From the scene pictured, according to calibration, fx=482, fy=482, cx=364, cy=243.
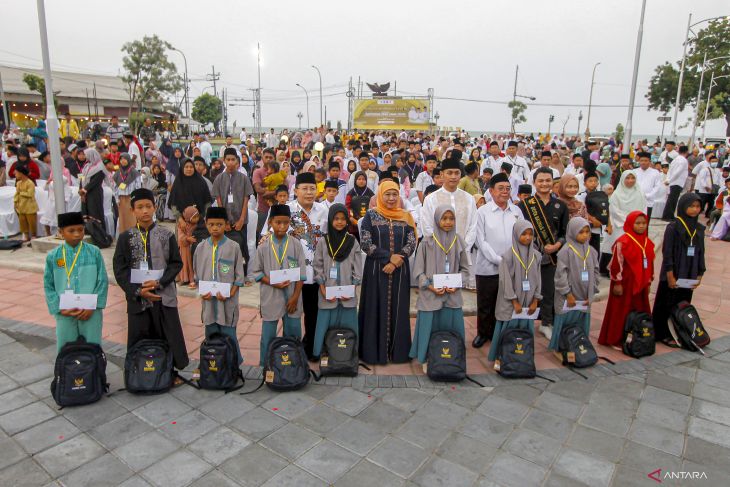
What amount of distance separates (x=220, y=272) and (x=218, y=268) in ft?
0.13

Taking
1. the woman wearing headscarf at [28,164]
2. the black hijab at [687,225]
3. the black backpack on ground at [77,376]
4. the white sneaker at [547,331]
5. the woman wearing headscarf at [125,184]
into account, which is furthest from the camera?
the woman wearing headscarf at [28,164]

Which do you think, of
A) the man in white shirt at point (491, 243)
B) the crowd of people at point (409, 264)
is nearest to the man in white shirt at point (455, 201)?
the crowd of people at point (409, 264)

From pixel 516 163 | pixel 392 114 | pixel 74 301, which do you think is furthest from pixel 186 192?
pixel 392 114

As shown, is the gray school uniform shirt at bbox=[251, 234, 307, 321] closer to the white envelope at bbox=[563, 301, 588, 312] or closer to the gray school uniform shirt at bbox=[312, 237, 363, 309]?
the gray school uniform shirt at bbox=[312, 237, 363, 309]

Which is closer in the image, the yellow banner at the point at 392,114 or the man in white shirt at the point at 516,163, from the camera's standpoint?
the man in white shirt at the point at 516,163

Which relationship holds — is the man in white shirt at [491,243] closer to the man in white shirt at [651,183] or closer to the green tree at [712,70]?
the man in white shirt at [651,183]

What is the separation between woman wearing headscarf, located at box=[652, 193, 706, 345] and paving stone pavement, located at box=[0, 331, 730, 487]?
1.02 metres

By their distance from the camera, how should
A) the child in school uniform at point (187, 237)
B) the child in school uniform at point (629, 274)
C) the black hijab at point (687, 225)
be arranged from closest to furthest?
the child in school uniform at point (629, 274)
the black hijab at point (687, 225)
the child in school uniform at point (187, 237)

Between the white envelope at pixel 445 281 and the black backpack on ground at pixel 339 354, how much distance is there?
3.10 feet

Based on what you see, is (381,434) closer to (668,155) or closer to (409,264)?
(409,264)

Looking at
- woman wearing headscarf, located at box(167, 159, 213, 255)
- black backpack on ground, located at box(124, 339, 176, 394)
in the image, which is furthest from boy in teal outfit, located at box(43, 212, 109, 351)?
woman wearing headscarf, located at box(167, 159, 213, 255)

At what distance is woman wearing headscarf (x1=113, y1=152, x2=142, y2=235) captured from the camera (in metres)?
8.73

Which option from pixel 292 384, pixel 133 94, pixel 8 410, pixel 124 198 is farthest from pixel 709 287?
pixel 133 94

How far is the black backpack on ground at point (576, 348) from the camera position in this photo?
4789 millimetres
